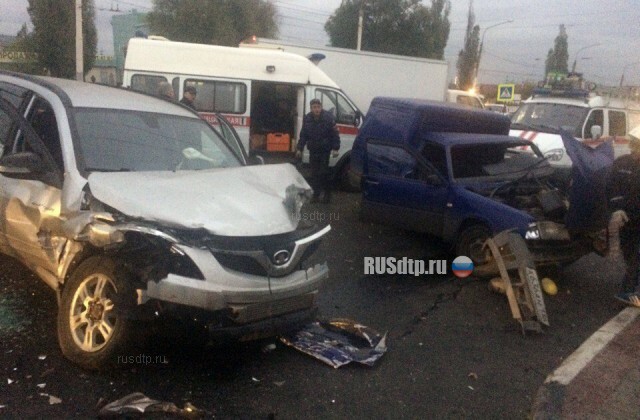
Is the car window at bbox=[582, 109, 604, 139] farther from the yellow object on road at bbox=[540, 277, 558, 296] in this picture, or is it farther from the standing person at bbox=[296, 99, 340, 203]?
the yellow object on road at bbox=[540, 277, 558, 296]

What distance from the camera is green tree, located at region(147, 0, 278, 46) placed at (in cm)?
3052

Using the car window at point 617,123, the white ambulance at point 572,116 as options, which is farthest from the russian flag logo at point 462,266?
the car window at point 617,123

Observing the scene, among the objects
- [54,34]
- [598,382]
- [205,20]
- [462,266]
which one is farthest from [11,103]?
[54,34]

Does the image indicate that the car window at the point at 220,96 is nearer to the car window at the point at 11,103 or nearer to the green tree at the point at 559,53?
the car window at the point at 11,103

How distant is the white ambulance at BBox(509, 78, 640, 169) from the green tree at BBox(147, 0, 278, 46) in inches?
823

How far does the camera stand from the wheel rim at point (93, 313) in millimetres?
3867

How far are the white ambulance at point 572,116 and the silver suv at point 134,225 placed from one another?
8.16 m

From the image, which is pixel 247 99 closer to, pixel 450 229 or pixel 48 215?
pixel 450 229

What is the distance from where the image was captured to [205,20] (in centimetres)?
3053

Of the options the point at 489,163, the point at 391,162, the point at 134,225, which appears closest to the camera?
the point at 134,225

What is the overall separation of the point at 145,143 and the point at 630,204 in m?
4.67

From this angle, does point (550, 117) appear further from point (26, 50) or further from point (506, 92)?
point (26, 50)

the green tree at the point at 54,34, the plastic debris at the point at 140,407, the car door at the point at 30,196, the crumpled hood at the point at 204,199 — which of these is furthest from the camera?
the green tree at the point at 54,34

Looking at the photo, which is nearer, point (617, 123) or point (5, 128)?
point (5, 128)
